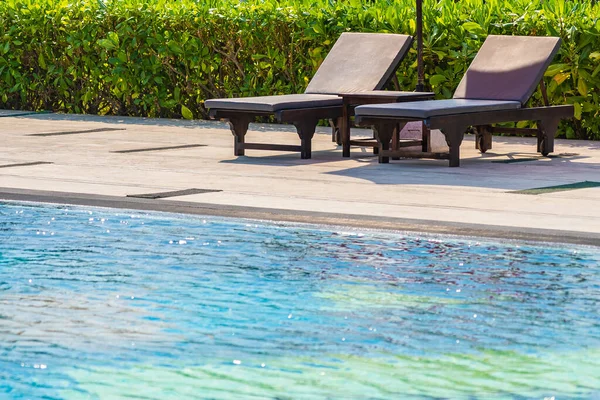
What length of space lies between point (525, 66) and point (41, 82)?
8.48 meters

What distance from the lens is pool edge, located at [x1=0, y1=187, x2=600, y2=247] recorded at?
8.04m

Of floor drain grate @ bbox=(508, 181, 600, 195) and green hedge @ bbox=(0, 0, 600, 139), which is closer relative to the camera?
floor drain grate @ bbox=(508, 181, 600, 195)

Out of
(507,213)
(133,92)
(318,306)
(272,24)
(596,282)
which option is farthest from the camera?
(133,92)

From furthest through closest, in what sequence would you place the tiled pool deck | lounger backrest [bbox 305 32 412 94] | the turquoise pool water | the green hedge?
1. the green hedge
2. lounger backrest [bbox 305 32 412 94]
3. the tiled pool deck
4. the turquoise pool water

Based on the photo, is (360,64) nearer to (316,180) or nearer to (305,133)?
(305,133)

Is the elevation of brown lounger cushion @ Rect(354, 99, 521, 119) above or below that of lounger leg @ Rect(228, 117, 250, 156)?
above

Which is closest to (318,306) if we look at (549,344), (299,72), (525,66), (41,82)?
(549,344)

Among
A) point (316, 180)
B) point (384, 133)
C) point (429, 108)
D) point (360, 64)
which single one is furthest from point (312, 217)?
point (360, 64)

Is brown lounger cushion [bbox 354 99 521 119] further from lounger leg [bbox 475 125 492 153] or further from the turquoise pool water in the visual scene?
the turquoise pool water

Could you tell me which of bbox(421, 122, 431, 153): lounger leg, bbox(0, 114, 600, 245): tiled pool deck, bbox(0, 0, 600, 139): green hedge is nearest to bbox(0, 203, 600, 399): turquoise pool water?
bbox(0, 114, 600, 245): tiled pool deck

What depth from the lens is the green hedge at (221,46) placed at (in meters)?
14.6

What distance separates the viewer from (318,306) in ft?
21.1

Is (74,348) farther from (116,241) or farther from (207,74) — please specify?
(207,74)

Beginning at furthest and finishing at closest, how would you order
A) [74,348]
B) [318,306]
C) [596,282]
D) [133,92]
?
[133,92], [596,282], [318,306], [74,348]
